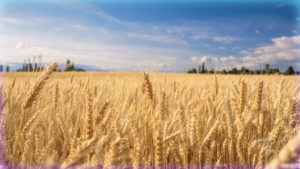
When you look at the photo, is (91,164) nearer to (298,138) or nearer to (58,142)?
(298,138)

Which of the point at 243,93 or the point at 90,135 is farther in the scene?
the point at 243,93

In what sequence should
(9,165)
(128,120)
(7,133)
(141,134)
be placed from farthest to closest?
(7,133) → (141,134) → (128,120) → (9,165)

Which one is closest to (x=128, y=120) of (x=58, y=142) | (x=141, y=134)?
(x=141, y=134)

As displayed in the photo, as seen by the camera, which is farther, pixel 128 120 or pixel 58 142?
pixel 58 142

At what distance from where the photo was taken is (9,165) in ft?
2.68

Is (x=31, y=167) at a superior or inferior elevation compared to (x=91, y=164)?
inferior

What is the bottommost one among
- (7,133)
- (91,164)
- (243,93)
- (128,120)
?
(7,133)

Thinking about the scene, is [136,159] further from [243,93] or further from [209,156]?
[243,93]

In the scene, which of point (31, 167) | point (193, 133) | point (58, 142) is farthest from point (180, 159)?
point (58, 142)

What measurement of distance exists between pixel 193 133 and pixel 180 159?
200 millimetres

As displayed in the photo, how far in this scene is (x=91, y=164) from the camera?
87cm

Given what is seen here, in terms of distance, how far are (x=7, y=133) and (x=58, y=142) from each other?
489 mm

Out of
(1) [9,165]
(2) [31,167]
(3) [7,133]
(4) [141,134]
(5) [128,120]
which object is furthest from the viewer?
(3) [7,133]

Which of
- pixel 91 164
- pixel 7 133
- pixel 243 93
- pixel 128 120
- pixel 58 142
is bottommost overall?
pixel 58 142
